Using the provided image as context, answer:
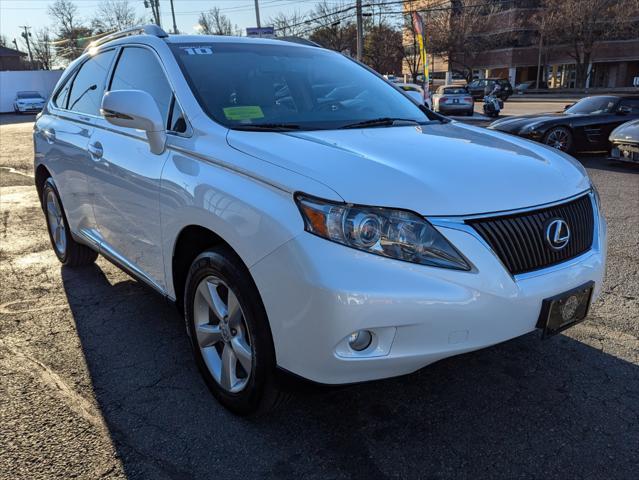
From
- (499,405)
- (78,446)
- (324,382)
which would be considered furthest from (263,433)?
(499,405)

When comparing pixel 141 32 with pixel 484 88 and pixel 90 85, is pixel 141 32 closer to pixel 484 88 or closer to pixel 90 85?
pixel 90 85

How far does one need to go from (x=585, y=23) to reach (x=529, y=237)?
54532 mm

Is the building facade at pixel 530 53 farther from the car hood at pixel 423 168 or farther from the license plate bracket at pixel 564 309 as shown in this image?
the license plate bracket at pixel 564 309

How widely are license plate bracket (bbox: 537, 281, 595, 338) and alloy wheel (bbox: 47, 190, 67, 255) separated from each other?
12.6 feet

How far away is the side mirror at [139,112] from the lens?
2.69 metres

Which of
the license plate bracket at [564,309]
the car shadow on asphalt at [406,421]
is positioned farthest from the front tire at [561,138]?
the license plate bracket at [564,309]

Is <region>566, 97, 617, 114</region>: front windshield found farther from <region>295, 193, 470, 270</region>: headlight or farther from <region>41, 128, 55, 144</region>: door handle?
<region>295, 193, 470, 270</region>: headlight

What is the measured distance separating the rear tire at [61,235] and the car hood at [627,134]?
335 inches

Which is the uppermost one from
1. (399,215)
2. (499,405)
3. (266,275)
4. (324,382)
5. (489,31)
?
(489,31)

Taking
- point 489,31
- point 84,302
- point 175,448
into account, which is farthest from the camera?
point 489,31

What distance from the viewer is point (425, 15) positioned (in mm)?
58000

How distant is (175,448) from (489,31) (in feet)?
209

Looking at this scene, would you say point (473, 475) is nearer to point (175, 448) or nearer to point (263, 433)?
point (263, 433)

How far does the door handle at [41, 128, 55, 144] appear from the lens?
169 inches
